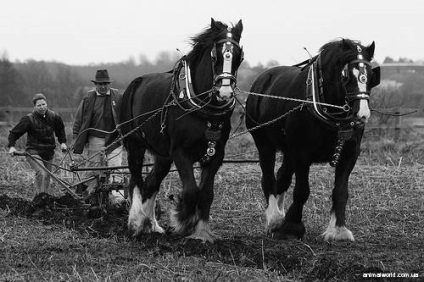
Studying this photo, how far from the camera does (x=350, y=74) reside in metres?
6.81

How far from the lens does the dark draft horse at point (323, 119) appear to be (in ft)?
22.5

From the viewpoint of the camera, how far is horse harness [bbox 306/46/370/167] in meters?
6.80

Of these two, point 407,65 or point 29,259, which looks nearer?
point 29,259

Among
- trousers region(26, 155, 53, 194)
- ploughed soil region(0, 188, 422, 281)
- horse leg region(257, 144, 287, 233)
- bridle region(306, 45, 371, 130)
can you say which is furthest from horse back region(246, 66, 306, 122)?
trousers region(26, 155, 53, 194)

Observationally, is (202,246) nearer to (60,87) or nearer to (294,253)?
(294,253)

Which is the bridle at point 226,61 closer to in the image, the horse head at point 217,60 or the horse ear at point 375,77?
the horse head at point 217,60

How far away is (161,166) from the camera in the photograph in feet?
27.3

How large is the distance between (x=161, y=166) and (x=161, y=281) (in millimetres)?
3023

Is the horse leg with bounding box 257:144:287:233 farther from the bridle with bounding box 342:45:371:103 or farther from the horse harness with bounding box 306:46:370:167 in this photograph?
the bridle with bounding box 342:45:371:103

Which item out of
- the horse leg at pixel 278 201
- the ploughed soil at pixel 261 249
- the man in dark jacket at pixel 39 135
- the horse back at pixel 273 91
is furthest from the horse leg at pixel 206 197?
the man in dark jacket at pixel 39 135

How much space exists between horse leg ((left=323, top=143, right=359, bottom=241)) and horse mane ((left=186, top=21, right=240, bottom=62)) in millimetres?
1647

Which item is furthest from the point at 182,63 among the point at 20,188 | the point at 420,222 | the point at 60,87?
the point at 60,87

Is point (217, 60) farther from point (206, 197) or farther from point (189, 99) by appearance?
point (206, 197)

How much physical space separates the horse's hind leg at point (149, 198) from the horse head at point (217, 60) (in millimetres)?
1396
